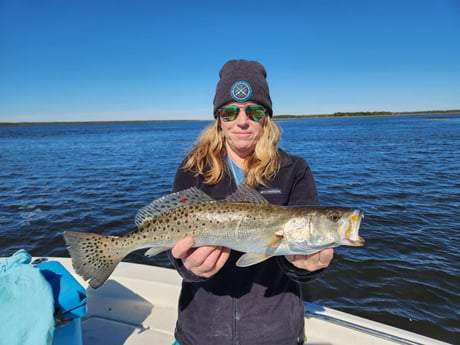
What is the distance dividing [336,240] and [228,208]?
1.20 metres

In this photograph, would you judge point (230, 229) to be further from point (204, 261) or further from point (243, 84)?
point (243, 84)

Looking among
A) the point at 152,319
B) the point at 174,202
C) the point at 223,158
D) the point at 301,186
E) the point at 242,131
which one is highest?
the point at 242,131

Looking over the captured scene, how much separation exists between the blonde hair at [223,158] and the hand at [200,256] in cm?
81

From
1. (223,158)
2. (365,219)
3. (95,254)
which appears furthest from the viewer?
(365,219)

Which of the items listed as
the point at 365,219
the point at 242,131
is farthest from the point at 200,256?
the point at 365,219

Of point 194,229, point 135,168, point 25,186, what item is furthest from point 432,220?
point 25,186

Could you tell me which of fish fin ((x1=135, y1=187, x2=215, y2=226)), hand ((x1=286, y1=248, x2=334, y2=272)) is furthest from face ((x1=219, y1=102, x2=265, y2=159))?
hand ((x1=286, y1=248, x2=334, y2=272))

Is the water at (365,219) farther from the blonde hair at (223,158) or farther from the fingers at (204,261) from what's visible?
the fingers at (204,261)

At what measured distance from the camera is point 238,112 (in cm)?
358

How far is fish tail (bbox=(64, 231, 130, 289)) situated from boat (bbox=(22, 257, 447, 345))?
229 cm

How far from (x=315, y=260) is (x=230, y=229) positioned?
0.95 metres

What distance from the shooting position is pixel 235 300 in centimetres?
296

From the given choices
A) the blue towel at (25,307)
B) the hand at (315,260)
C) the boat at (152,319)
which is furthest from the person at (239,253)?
the boat at (152,319)

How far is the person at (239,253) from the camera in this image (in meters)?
2.91
